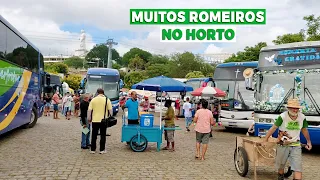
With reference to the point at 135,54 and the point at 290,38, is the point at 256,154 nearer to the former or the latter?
the point at 290,38

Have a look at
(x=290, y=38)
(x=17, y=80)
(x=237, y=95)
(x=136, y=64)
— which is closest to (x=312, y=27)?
(x=290, y=38)

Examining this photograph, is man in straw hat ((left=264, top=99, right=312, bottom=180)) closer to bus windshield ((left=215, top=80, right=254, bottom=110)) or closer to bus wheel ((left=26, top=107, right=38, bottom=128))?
bus windshield ((left=215, top=80, right=254, bottom=110))

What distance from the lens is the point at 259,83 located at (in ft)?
39.1

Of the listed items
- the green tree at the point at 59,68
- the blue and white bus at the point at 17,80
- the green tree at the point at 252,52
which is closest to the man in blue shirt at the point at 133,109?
the blue and white bus at the point at 17,80

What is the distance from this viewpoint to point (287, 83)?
11242 mm

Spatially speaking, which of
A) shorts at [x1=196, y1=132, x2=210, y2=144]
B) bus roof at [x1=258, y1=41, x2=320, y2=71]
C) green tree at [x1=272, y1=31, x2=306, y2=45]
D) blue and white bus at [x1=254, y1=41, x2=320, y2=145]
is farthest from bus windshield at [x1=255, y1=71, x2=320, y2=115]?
green tree at [x1=272, y1=31, x2=306, y2=45]

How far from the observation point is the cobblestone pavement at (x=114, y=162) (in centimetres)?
783

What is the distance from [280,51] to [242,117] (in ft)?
18.2

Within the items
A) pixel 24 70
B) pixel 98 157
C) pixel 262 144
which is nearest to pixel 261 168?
pixel 262 144

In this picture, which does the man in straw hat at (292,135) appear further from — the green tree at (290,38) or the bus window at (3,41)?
the green tree at (290,38)

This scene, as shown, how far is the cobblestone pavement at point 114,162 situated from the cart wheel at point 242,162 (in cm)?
17

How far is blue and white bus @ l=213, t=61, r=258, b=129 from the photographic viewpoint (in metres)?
16.7

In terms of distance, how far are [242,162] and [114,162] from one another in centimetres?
310

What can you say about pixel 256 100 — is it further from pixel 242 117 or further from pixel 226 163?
pixel 242 117
